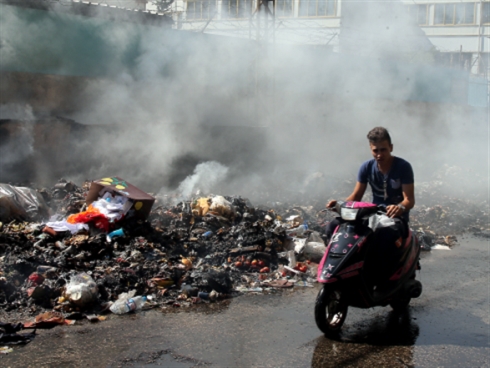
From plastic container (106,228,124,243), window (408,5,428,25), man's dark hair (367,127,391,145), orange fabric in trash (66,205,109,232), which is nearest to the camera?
man's dark hair (367,127,391,145)

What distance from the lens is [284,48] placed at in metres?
17.2

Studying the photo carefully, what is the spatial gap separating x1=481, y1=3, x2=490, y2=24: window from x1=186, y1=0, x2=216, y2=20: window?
21870mm

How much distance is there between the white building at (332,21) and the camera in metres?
18.6

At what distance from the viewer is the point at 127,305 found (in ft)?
15.1

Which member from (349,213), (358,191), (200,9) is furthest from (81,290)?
(200,9)

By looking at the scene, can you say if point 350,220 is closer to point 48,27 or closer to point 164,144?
point 164,144

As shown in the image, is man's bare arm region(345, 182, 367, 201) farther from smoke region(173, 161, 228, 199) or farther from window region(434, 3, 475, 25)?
window region(434, 3, 475, 25)

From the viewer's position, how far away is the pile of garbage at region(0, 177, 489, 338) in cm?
468

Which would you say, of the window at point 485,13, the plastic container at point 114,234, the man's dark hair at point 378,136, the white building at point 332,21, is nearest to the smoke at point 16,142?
the plastic container at point 114,234

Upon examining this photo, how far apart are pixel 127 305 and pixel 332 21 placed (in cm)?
2574

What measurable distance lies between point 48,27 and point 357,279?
38.8ft

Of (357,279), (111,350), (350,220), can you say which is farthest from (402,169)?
(111,350)

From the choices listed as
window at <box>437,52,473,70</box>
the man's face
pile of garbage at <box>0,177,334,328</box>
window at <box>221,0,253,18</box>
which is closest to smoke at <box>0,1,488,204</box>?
window at <box>221,0,253,18</box>

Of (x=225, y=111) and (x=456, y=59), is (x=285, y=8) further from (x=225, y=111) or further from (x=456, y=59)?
(x=456, y=59)
